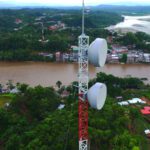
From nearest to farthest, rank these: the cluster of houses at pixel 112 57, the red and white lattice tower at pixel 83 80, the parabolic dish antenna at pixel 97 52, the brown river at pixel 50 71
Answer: the parabolic dish antenna at pixel 97 52 → the red and white lattice tower at pixel 83 80 → the brown river at pixel 50 71 → the cluster of houses at pixel 112 57

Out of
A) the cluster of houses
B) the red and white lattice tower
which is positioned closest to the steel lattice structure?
the red and white lattice tower

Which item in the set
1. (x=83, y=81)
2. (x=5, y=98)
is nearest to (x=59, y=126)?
(x=83, y=81)

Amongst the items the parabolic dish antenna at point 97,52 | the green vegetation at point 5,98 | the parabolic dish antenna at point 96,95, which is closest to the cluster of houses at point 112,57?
the green vegetation at point 5,98

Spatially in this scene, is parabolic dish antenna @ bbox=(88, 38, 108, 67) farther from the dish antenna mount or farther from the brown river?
the brown river

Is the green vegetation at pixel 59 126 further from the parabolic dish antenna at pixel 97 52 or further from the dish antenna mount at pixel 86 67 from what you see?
the parabolic dish antenna at pixel 97 52

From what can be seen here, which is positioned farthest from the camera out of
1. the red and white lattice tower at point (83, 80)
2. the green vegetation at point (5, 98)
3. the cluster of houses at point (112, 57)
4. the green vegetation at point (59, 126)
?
the cluster of houses at point (112, 57)

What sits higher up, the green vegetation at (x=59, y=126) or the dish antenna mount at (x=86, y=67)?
the dish antenna mount at (x=86, y=67)

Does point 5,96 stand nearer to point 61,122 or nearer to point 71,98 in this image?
point 71,98
